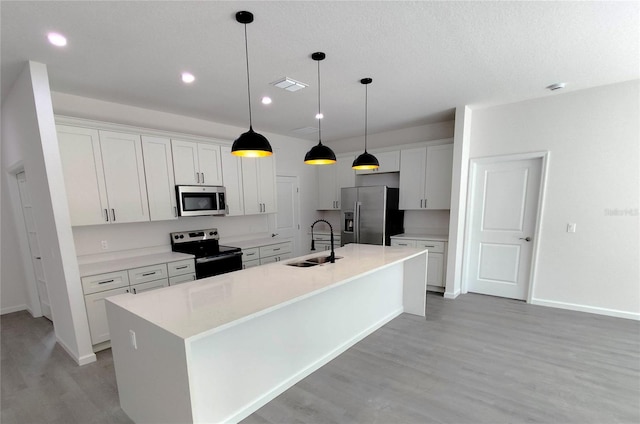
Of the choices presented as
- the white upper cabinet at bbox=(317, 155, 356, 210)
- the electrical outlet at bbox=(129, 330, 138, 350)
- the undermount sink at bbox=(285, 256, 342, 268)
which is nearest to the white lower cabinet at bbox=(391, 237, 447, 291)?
the white upper cabinet at bbox=(317, 155, 356, 210)

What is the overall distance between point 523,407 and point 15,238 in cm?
640

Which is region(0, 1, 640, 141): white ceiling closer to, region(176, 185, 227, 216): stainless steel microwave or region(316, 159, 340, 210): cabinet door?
region(176, 185, 227, 216): stainless steel microwave

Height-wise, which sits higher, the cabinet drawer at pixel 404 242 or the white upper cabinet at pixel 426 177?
the white upper cabinet at pixel 426 177

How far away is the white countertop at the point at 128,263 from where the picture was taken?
9.52 feet

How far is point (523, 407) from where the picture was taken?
2.02 meters

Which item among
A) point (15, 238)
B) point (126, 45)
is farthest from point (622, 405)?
point (15, 238)

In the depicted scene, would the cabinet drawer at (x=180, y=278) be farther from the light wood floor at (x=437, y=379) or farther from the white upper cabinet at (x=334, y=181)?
the white upper cabinet at (x=334, y=181)

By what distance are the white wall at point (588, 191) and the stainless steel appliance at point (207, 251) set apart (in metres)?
4.24

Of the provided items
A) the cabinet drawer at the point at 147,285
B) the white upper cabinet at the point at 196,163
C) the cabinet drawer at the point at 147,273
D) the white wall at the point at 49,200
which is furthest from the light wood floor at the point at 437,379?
the white upper cabinet at the point at 196,163

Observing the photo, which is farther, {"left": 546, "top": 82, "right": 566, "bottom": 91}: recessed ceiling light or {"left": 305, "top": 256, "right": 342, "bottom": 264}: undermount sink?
{"left": 546, "top": 82, "right": 566, "bottom": 91}: recessed ceiling light

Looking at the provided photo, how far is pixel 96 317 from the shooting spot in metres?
2.82

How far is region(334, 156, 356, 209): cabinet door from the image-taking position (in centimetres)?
561

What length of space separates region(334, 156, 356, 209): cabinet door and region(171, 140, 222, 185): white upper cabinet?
250 centimetres

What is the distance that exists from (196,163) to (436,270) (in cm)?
406
